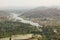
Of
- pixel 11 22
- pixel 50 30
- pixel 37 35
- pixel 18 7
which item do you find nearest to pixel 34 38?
pixel 37 35

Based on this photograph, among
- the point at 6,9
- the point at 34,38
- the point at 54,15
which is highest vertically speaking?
the point at 6,9

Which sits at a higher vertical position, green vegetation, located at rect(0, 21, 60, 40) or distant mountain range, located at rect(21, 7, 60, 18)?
distant mountain range, located at rect(21, 7, 60, 18)

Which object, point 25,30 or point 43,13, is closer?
point 25,30

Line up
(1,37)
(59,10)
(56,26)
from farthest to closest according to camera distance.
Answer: (59,10)
(56,26)
(1,37)

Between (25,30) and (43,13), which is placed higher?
(43,13)

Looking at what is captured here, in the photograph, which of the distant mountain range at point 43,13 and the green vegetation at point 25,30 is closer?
the green vegetation at point 25,30

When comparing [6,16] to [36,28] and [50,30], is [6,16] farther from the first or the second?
[50,30]

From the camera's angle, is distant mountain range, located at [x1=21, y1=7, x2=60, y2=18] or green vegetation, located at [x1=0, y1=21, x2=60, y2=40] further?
distant mountain range, located at [x1=21, y1=7, x2=60, y2=18]

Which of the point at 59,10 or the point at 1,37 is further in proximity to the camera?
the point at 59,10

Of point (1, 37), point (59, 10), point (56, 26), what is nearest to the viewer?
point (1, 37)

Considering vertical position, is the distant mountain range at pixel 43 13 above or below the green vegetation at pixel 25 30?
above
